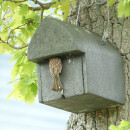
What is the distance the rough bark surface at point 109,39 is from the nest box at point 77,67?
0.07 m

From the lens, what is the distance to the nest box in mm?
2488

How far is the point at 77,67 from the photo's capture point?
250 cm

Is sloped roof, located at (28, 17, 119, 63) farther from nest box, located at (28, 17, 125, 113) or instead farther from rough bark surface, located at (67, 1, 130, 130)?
rough bark surface, located at (67, 1, 130, 130)

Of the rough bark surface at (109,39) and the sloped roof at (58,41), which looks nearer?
the sloped roof at (58,41)

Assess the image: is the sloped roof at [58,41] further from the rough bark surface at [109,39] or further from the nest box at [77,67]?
the rough bark surface at [109,39]

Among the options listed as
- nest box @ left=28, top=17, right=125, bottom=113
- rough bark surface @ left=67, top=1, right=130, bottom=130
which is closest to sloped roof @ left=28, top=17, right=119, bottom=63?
nest box @ left=28, top=17, right=125, bottom=113

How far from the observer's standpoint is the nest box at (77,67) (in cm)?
249

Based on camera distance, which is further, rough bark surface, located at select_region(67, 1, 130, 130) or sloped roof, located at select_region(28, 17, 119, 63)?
rough bark surface, located at select_region(67, 1, 130, 130)

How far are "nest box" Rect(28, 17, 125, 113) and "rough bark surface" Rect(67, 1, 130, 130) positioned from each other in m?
0.07

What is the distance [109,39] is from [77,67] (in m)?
0.53

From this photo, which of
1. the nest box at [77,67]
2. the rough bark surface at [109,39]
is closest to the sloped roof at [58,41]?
the nest box at [77,67]

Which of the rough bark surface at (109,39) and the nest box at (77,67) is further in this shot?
the rough bark surface at (109,39)

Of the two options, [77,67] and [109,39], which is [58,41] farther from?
[109,39]

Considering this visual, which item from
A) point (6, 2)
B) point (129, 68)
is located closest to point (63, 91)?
point (129, 68)
